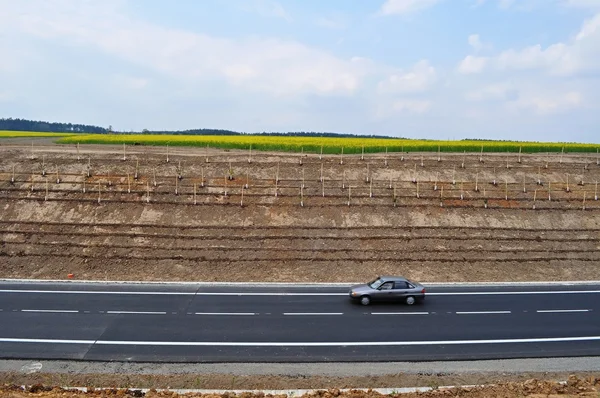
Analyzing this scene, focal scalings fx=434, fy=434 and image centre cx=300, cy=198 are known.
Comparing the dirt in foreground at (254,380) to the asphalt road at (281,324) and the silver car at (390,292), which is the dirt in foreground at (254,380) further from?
the silver car at (390,292)

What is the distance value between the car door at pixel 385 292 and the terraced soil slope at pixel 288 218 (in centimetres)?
389

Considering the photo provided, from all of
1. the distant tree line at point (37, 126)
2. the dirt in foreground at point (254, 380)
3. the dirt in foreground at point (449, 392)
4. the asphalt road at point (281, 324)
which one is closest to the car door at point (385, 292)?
the asphalt road at point (281, 324)

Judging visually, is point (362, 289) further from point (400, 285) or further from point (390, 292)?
point (400, 285)

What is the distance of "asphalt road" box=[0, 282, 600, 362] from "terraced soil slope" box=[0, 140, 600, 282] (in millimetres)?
2590

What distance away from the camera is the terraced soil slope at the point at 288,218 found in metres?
22.9

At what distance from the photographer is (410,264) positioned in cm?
2344

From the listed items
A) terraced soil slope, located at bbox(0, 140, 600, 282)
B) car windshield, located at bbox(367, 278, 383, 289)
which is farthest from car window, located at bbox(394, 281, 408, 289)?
terraced soil slope, located at bbox(0, 140, 600, 282)

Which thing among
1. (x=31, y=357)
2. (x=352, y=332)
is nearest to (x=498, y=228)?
Result: (x=352, y=332)

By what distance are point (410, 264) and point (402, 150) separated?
21.5 metres

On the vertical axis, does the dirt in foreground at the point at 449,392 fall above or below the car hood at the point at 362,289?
below

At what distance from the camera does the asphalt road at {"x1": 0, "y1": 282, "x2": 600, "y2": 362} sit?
13727 millimetres

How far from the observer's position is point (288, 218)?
2684 centimetres

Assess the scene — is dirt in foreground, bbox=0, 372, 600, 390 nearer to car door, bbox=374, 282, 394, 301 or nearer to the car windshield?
Result: car door, bbox=374, 282, 394, 301

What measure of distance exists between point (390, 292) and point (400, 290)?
0.44 metres
